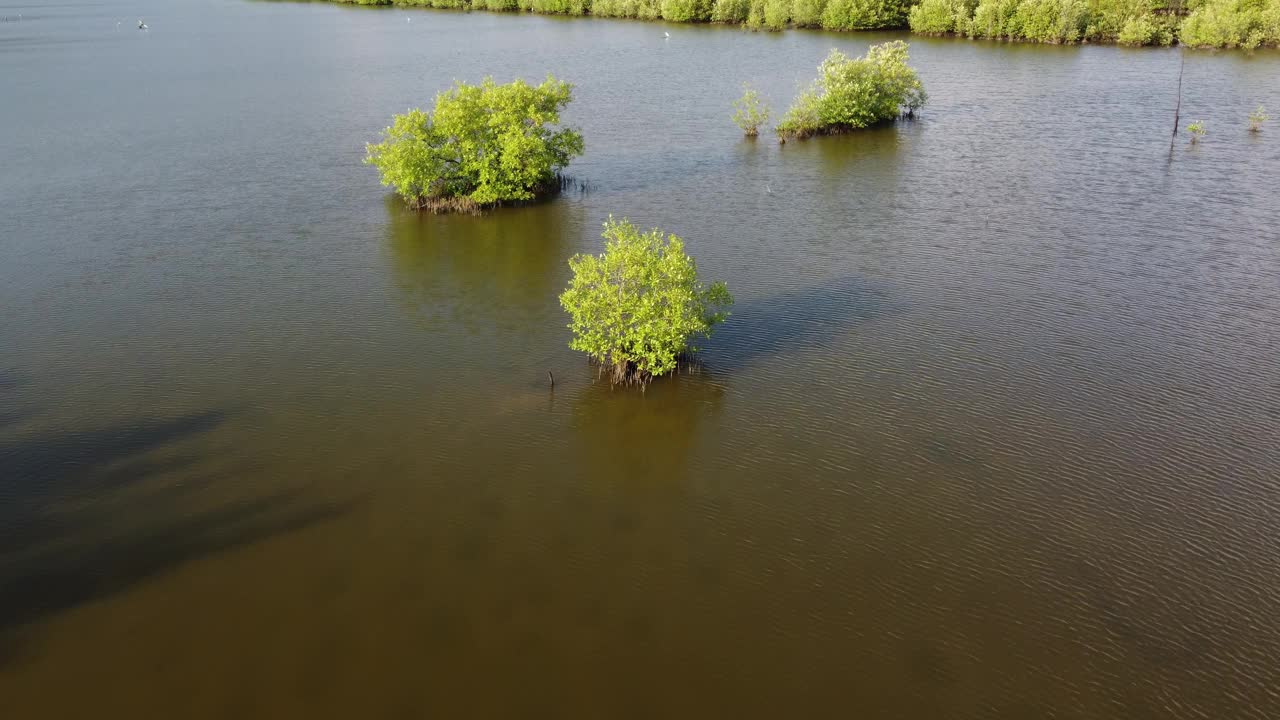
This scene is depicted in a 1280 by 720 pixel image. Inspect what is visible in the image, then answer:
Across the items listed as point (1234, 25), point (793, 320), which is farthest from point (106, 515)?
point (1234, 25)

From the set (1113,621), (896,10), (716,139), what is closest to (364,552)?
(1113,621)

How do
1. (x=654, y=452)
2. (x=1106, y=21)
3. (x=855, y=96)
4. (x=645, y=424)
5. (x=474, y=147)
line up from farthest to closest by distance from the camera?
(x=1106, y=21)
(x=855, y=96)
(x=474, y=147)
(x=645, y=424)
(x=654, y=452)

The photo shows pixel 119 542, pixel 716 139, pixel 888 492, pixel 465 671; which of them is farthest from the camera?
pixel 716 139

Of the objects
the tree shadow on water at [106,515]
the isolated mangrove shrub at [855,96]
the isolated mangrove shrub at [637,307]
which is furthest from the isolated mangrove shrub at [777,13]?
the tree shadow on water at [106,515]

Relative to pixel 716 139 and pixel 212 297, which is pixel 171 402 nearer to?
pixel 212 297

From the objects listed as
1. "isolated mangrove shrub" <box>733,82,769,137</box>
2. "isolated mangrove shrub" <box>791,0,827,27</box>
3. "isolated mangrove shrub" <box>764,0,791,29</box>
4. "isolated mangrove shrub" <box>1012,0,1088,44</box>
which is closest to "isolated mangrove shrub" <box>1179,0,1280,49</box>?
"isolated mangrove shrub" <box>1012,0,1088,44</box>

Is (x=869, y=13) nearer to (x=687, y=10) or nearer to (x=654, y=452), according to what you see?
(x=687, y=10)
